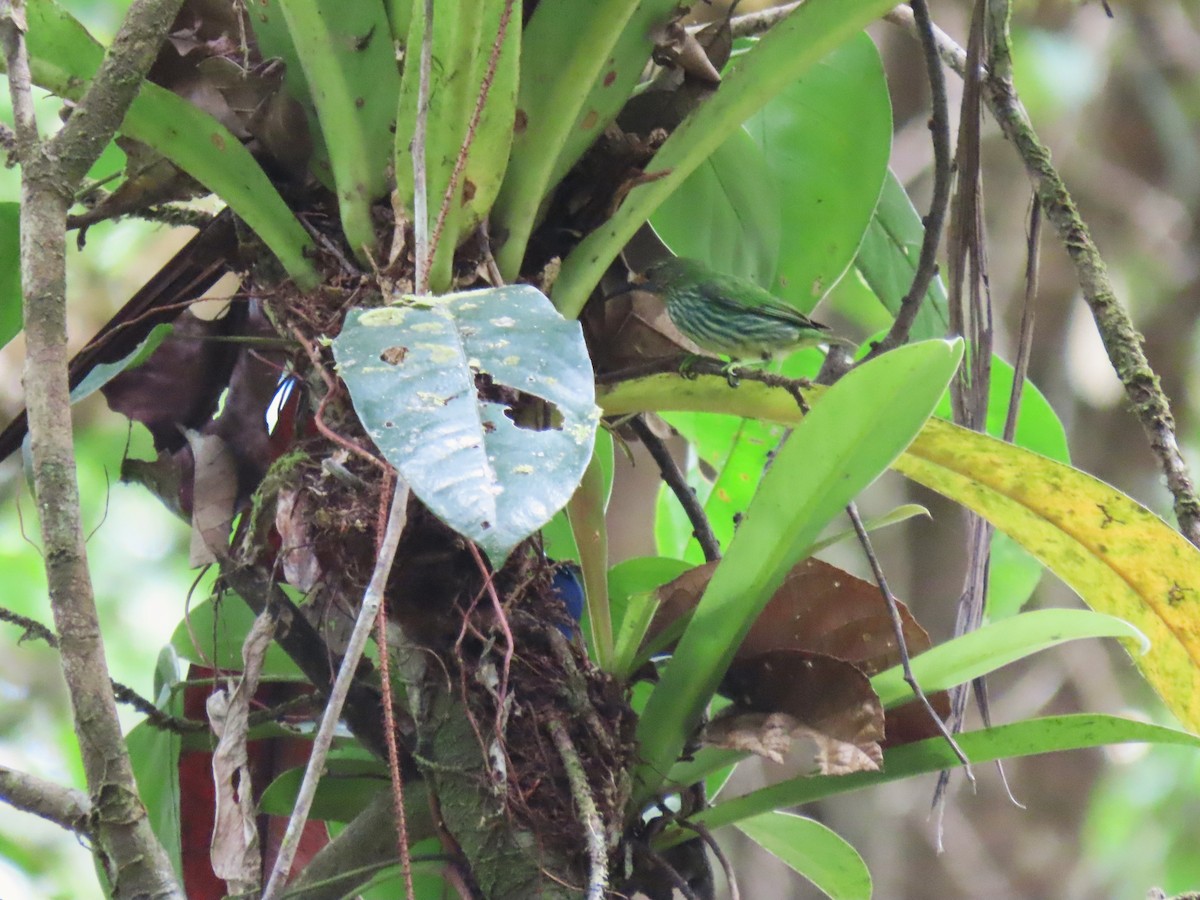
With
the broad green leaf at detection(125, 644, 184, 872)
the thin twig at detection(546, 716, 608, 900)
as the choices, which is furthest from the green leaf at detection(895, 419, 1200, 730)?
the broad green leaf at detection(125, 644, 184, 872)

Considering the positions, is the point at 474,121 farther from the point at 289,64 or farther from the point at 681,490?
the point at 681,490

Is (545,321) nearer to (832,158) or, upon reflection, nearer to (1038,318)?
(832,158)

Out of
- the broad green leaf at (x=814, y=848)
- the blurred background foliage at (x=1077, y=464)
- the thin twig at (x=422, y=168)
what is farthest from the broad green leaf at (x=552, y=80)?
the blurred background foliage at (x=1077, y=464)

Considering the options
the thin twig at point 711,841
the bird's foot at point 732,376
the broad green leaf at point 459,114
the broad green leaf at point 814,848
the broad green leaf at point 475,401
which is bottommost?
the broad green leaf at point 814,848

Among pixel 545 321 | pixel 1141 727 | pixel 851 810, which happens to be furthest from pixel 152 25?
pixel 851 810

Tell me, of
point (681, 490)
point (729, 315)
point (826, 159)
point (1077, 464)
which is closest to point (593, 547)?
point (681, 490)

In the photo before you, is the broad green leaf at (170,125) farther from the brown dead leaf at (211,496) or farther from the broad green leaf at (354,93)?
the brown dead leaf at (211,496)

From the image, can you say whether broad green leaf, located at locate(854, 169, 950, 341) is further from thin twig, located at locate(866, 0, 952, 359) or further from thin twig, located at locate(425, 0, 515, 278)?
thin twig, located at locate(425, 0, 515, 278)
